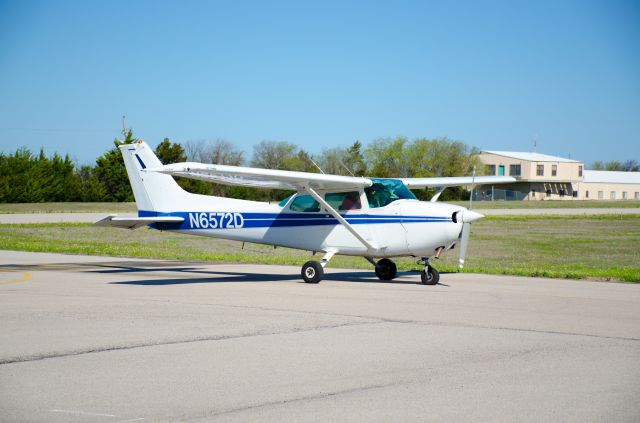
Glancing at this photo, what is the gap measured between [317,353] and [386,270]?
9383 millimetres

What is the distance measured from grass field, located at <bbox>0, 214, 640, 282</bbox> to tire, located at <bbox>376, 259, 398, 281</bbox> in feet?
10.2

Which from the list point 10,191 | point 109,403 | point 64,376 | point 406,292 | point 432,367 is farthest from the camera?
point 10,191

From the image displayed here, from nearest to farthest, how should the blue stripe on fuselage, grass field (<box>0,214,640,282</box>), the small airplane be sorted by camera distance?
the small airplane
the blue stripe on fuselage
grass field (<box>0,214,640,282</box>)

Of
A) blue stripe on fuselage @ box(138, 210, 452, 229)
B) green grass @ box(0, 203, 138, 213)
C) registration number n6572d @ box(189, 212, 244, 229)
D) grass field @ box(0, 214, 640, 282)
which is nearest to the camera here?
blue stripe on fuselage @ box(138, 210, 452, 229)

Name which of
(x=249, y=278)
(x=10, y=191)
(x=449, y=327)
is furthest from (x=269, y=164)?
(x=449, y=327)

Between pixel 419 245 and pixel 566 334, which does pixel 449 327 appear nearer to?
pixel 566 334

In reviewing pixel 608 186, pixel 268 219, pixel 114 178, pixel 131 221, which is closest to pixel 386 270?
pixel 268 219

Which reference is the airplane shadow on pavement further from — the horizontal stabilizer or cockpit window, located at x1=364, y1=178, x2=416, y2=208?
cockpit window, located at x1=364, y1=178, x2=416, y2=208

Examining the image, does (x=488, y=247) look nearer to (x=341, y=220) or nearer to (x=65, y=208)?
(x=341, y=220)

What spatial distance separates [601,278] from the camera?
18047mm

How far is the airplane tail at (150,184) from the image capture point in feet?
60.9

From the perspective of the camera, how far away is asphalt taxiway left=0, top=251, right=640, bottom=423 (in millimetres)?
6402

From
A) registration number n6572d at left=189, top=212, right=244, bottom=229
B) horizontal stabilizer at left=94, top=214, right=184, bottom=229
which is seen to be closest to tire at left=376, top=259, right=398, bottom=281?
registration number n6572d at left=189, top=212, right=244, bottom=229

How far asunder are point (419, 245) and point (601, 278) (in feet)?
15.4
